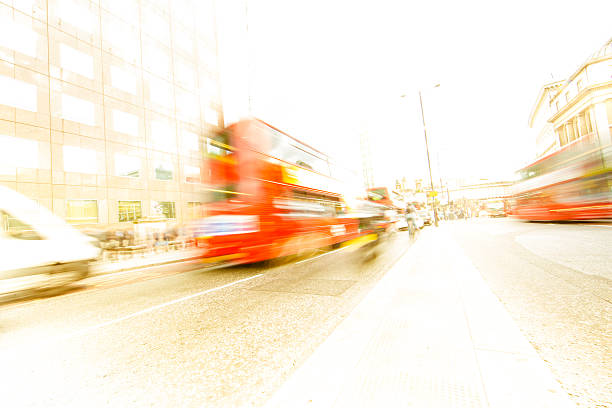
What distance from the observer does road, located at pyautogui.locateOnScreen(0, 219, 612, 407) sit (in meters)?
1.65

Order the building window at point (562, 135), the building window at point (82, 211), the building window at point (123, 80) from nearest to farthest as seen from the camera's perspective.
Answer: the building window at point (82, 211) → the building window at point (123, 80) → the building window at point (562, 135)

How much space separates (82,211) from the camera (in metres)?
15.4

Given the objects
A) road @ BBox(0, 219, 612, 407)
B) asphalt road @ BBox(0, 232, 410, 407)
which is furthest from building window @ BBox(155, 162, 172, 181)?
asphalt road @ BBox(0, 232, 410, 407)

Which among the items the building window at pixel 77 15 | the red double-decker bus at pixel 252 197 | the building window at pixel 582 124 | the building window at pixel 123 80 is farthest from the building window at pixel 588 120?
the building window at pixel 77 15

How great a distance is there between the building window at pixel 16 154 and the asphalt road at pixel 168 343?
13.7 metres

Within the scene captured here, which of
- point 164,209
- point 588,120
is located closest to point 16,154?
point 164,209

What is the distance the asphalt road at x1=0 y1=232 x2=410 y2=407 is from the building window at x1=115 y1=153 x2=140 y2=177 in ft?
50.0

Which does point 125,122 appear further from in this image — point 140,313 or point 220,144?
point 140,313

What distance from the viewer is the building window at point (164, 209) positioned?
1897 centimetres

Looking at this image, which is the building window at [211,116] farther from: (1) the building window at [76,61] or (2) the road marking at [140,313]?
(2) the road marking at [140,313]

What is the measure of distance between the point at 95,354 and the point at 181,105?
75.1ft

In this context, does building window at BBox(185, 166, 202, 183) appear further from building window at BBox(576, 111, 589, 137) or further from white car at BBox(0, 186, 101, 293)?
building window at BBox(576, 111, 589, 137)

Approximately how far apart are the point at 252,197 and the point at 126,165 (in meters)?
15.9

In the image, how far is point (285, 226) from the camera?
6.52 meters
